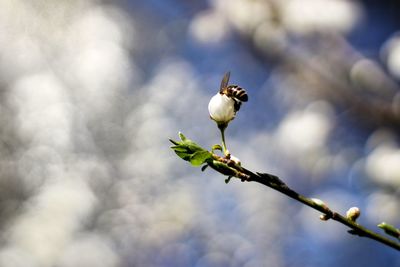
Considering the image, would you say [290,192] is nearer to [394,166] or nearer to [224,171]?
[224,171]

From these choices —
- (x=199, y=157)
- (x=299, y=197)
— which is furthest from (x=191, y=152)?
(x=299, y=197)

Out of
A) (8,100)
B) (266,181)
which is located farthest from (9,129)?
(266,181)

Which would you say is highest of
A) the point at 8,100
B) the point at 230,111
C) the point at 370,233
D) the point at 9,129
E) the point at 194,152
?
the point at 8,100

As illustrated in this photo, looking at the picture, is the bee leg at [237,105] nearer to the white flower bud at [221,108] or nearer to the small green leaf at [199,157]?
the white flower bud at [221,108]

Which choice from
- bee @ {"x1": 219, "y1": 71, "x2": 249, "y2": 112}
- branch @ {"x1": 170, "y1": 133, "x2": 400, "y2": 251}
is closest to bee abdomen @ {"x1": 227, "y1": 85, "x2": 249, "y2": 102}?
bee @ {"x1": 219, "y1": 71, "x2": 249, "y2": 112}

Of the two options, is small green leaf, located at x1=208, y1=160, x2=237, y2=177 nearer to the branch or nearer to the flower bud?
the branch

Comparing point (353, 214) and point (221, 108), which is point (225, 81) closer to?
point (221, 108)

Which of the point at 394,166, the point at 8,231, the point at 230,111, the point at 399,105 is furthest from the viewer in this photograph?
the point at 394,166
